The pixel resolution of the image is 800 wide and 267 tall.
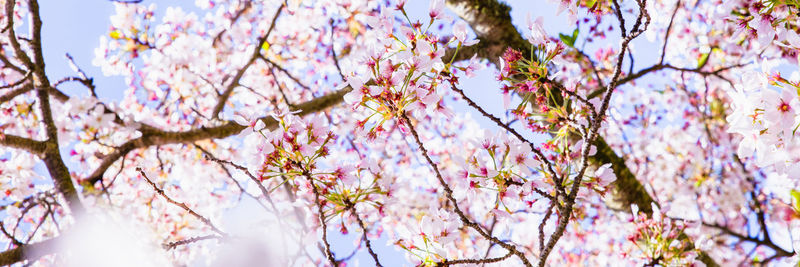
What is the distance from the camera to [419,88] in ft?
3.95

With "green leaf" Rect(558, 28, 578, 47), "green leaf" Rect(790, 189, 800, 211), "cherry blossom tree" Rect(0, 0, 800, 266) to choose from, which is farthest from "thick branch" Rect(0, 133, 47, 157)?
"green leaf" Rect(790, 189, 800, 211)

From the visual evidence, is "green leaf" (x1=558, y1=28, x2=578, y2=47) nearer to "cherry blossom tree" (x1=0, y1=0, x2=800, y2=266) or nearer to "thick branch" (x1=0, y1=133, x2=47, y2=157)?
"cherry blossom tree" (x1=0, y1=0, x2=800, y2=266)

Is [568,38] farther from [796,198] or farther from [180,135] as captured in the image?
[180,135]

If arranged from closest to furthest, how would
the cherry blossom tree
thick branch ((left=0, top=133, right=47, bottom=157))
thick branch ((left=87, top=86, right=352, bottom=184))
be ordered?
the cherry blossom tree, thick branch ((left=0, top=133, right=47, bottom=157)), thick branch ((left=87, top=86, right=352, bottom=184))

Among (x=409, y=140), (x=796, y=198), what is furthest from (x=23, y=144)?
(x=796, y=198)

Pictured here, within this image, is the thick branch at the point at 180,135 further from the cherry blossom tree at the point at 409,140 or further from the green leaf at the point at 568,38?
the green leaf at the point at 568,38

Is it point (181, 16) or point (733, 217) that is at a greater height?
point (181, 16)

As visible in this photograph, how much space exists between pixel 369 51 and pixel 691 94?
A: 5765mm

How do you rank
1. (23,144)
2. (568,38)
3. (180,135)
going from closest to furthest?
1. (568,38)
2. (23,144)
3. (180,135)

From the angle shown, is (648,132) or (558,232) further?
(648,132)

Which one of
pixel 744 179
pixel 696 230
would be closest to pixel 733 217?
pixel 744 179

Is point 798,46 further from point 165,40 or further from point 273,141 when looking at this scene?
point 165,40

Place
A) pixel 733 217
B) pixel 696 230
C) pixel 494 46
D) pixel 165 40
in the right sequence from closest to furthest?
1. pixel 696 230
2. pixel 494 46
3. pixel 165 40
4. pixel 733 217

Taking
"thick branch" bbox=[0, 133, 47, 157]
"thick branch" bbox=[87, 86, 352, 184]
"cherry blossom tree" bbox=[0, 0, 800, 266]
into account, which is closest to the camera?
"cherry blossom tree" bbox=[0, 0, 800, 266]
